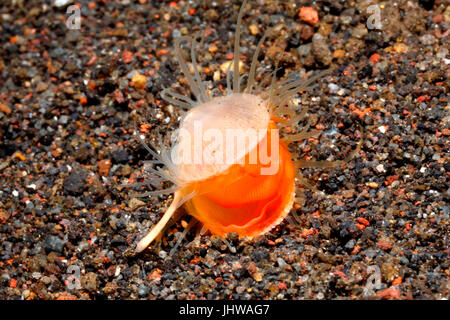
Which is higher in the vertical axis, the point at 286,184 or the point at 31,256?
the point at 286,184

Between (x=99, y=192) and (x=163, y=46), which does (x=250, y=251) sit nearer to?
(x=99, y=192)

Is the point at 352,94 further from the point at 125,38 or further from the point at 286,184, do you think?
the point at 125,38

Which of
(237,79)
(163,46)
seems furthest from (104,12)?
(237,79)
